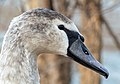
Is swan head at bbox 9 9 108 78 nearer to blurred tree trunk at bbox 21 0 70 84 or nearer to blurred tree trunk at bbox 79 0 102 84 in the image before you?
blurred tree trunk at bbox 79 0 102 84

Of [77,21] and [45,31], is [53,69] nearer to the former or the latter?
[77,21]

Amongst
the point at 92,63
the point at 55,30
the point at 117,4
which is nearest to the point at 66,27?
the point at 55,30

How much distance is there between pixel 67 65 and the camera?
7.85 metres

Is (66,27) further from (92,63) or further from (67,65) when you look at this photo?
(67,65)

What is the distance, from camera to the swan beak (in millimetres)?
3344

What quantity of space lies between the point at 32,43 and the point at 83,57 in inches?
14.6

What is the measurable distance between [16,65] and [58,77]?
180 inches

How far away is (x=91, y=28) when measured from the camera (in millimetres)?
6926

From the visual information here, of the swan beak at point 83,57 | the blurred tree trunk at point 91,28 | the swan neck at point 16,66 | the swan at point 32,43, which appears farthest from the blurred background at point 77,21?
the swan neck at point 16,66

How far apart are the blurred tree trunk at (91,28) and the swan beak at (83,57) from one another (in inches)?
127

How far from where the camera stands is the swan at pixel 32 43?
3141 mm

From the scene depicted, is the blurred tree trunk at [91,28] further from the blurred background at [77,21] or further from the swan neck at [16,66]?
the swan neck at [16,66]

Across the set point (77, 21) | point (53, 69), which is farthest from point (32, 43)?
point (77, 21)

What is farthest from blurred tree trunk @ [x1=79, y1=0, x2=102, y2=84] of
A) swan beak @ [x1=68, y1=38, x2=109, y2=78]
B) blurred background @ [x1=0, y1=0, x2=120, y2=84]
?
swan beak @ [x1=68, y1=38, x2=109, y2=78]
